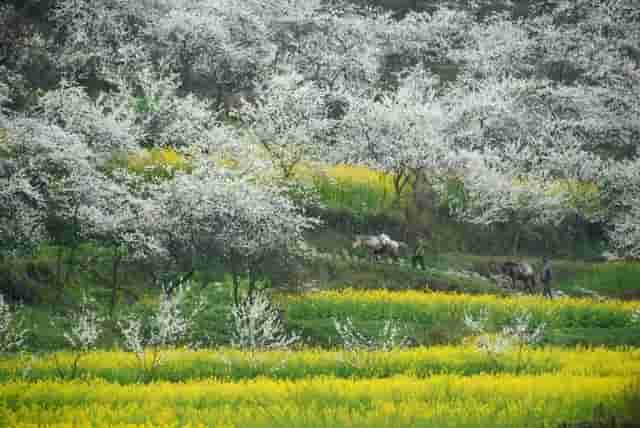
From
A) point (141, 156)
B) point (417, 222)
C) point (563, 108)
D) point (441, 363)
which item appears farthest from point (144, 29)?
point (441, 363)

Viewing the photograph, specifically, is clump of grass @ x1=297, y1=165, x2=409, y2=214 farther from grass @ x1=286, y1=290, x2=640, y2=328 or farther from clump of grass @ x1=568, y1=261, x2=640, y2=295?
grass @ x1=286, y1=290, x2=640, y2=328

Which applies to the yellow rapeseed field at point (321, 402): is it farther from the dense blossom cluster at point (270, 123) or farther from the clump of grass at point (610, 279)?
the clump of grass at point (610, 279)

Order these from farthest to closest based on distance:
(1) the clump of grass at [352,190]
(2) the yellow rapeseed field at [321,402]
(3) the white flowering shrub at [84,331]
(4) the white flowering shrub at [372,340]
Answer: (1) the clump of grass at [352,190]
(4) the white flowering shrub at [372,340]
(3) the white flowering shrub at [84,331]
(2) the yellow rapeseed field at [321,402]

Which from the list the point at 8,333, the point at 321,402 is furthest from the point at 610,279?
the point at 8,333

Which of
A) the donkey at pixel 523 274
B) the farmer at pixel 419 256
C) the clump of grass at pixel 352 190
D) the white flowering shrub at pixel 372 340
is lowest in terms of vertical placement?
the white flowering shrub at pixel 372 340

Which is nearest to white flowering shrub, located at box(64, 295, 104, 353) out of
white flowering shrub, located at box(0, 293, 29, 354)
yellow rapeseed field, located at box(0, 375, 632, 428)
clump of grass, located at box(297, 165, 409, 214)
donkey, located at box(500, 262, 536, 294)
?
yellow rapeseed field, located at box(0, 375, 632, 428)

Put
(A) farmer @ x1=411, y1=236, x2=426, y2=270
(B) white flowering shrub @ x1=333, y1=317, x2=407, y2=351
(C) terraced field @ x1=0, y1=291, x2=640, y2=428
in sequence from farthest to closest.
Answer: (A) farmer @ x1=411, y1=236, x2=426, y2=270, (B) white flowering shrub @ x1=333, y1=317, x2=407, y2=351, (C) terraced field @ x1=0, y1=291, x2=640, y2=428

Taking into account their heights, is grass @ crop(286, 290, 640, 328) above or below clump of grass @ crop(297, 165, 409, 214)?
below

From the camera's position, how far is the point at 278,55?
76.6 meters

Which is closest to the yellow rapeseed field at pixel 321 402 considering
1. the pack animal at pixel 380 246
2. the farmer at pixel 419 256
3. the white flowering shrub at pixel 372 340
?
the white flowering shrub at pixel 372 340

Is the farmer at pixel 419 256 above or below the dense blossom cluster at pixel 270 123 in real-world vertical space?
below

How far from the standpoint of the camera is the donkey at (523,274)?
1564 inches

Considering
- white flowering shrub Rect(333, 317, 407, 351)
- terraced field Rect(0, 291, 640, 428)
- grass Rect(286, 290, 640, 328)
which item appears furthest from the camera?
grass Rect(286, 290, 640, 328)

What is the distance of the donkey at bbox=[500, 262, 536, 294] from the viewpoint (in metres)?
39.7
